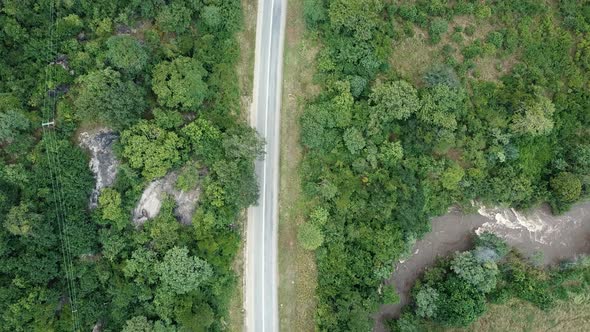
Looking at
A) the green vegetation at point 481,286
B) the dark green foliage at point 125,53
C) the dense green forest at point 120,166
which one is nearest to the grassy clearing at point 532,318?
the green vegetation at point 481,286

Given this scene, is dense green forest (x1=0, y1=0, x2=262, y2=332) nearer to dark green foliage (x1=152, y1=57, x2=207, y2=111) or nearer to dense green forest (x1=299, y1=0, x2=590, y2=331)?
dark green foliage (x1=152, y1=57, x2=207, y2=111)

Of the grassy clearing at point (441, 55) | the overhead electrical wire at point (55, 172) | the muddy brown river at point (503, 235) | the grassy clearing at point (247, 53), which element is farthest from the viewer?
the muddy brown river at point (503, 235)

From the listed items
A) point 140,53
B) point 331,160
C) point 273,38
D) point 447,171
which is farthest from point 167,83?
point 447,171

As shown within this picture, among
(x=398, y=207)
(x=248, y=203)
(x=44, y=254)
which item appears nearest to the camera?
(x=44, y=254)

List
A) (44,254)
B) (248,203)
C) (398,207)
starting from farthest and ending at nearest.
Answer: (398,207), (248,203), (44,254)

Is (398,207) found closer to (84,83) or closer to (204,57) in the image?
(204,57)

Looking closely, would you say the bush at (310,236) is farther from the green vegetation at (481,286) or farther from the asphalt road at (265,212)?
the green vegetation at (481,286)
